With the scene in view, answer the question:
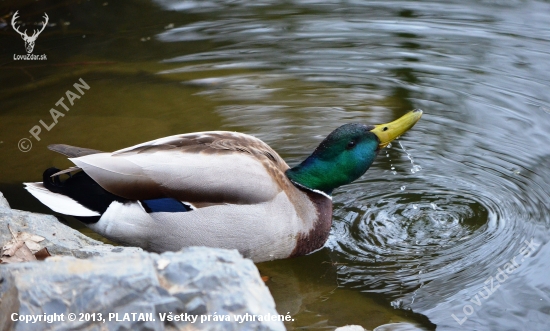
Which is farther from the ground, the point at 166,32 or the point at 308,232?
the point at 166,32

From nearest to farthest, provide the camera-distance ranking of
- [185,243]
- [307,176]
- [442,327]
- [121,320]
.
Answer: [121,320] < [442,327] < [185,243] < [307,176]

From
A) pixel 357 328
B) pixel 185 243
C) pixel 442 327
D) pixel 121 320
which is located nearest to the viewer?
pixel 121 320

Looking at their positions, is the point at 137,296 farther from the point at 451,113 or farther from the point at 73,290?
the point at 451,113

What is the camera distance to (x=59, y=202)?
4.39m

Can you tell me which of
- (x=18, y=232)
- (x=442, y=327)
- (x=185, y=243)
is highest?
(x=18, y=232)

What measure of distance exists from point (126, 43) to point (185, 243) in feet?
14.2

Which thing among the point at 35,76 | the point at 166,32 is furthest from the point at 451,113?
the point at 35,76

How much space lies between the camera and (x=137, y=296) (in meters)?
2.59
